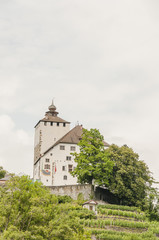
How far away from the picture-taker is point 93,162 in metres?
55.7

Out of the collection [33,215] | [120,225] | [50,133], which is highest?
[50,133]

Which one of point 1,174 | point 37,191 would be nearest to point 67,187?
point 1,174

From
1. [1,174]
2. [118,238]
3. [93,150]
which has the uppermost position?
[93,150]

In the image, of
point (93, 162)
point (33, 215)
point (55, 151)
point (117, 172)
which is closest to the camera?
point (33, 215)

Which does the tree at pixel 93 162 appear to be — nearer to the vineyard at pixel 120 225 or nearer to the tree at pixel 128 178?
the tree at pixel 128 178

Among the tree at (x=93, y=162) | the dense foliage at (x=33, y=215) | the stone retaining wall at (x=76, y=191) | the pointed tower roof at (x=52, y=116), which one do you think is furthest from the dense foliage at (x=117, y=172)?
the dense foliage at (x=33, y=215)

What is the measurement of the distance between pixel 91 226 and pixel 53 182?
2281 centimetres

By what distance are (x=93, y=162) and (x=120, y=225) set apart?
12.2 metres

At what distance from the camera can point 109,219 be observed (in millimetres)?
46375

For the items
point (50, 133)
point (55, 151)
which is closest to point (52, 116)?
point (50, 133)

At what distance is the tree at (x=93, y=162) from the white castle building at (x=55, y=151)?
9056 millimetres

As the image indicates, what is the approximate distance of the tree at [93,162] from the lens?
178ft

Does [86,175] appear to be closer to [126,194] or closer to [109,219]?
[126,194]

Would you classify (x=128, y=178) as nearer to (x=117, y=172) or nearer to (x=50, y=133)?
(x=117, y=172)
